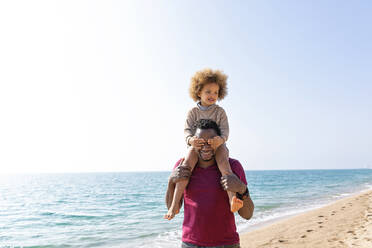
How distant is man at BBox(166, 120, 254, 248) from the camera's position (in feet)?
7.33

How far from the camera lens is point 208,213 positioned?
7.49 ft

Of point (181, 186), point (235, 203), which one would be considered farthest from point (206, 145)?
point (235, 203)

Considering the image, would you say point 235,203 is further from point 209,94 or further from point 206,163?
point 209,94

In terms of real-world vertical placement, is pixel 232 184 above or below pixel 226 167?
below

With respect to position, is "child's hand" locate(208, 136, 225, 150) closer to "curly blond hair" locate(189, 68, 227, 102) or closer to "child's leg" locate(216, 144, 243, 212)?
"child's leg" locate(216, 144, 243, 212)

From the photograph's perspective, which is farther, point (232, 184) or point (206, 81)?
point (206, 81)

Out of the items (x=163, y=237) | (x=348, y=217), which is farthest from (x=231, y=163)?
→ (x=348, y=217)

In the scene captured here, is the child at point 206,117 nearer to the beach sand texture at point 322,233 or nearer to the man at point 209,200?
the man at point 209,200

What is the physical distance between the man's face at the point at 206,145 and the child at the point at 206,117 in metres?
0.03

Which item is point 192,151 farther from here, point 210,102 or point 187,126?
point 210,102

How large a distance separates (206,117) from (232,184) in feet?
2.64

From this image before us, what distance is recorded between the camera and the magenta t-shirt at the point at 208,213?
87.9 inches

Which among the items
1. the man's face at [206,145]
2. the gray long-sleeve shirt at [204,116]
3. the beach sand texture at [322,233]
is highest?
the gray long-sleeve shirt at [204,116]

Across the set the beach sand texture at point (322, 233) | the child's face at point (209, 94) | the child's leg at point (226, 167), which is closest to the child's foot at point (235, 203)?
the child's leg at point (226, 167)
